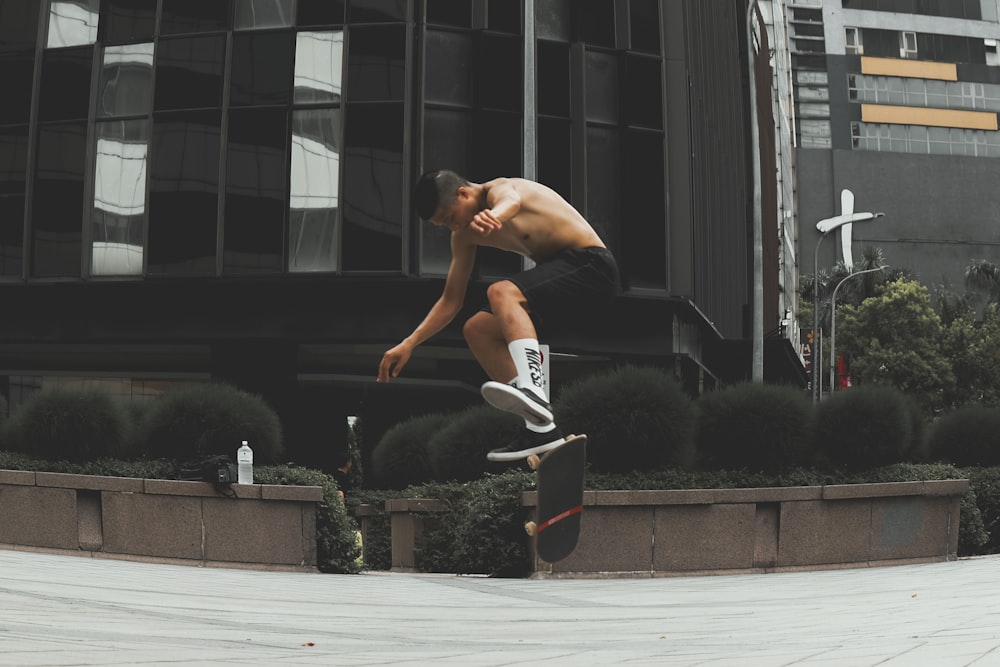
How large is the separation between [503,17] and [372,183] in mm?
4723

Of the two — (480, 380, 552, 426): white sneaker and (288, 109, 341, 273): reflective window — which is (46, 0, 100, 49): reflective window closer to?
(288, 109, 341, 273): reflective window

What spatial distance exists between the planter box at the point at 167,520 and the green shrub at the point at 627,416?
2.96 meters

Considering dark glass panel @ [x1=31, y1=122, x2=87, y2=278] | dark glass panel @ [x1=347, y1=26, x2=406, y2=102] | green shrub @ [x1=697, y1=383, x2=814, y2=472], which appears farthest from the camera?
dark glass panel @ [x1=31, y1=122, x2=87, y2=278]

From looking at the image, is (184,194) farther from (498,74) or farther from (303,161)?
(498,74)

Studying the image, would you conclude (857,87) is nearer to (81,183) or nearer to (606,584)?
(81,183)

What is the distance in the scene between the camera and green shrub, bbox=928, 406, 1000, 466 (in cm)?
1723

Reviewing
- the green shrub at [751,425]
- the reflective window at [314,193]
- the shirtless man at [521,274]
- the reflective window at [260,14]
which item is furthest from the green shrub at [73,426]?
the reflective window at [260,14]

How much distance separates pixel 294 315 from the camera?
2728 cm

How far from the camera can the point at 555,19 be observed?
2750cm

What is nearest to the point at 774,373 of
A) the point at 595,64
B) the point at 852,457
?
the point at 595,64

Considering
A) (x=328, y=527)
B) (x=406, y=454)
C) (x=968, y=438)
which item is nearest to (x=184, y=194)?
(x=406, y=454)

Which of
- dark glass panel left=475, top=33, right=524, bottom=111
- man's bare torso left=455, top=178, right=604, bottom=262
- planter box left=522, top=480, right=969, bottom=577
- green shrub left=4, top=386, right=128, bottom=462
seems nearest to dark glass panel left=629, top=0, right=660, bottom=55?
dark glass panel left=475, top=33, right=524, bottom=111

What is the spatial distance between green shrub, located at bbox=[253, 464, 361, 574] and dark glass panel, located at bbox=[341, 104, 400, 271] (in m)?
13.0

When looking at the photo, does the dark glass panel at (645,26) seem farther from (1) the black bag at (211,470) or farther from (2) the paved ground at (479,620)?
(2) the paved ground at (479,620)
